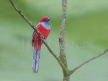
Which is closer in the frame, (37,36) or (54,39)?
(37,36)

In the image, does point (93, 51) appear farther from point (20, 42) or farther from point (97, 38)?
point (20, 42)

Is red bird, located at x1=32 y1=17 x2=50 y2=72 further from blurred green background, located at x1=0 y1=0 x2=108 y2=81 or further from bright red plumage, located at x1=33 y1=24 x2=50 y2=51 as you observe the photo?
blurred green background, located at x1=0 y1=0 x2=108 y2=81

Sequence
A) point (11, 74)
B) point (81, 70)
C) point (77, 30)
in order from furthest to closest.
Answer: point (77, 30)
point (81, 70)
point (11, 74)

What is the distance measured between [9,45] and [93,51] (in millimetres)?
479

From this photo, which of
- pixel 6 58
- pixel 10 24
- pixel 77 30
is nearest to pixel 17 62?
pixel 6 58

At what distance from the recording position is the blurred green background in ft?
5.82

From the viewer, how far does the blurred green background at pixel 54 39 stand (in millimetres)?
1775

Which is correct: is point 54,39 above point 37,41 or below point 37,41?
below

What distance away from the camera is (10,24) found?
201 cm

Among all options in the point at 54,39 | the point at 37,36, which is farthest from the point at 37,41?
the point at 54,39

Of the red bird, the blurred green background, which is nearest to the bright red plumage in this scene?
the red bird

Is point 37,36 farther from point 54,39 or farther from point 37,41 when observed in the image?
point 54,39

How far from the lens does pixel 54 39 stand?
5.71ft

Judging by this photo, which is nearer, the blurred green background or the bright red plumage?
the bright red plumage
